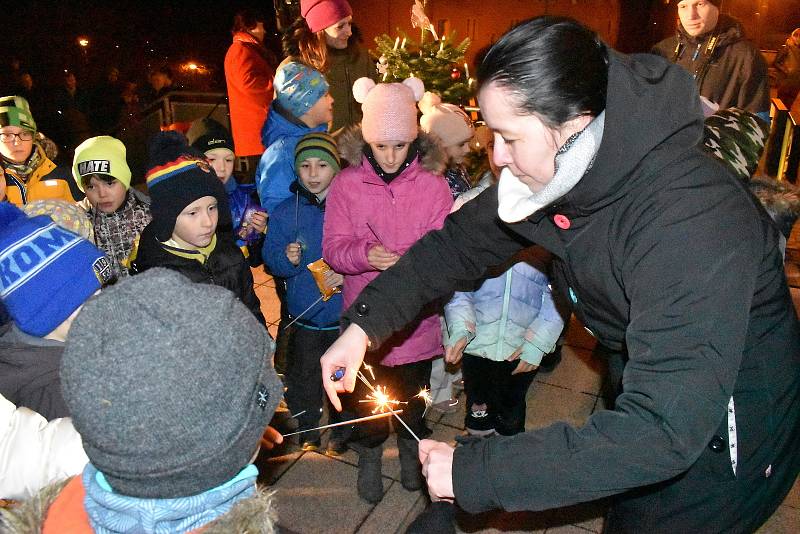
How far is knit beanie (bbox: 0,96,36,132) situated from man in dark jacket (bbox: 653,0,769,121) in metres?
5.67

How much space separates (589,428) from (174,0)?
22381 millimetres

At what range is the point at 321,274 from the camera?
3.81 meters

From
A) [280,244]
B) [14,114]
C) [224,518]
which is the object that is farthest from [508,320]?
[14,114]

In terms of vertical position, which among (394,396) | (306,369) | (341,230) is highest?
(341,230)

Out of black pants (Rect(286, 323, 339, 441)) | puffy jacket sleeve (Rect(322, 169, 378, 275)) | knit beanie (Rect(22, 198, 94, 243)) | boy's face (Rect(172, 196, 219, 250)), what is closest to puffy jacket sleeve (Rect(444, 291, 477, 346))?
puffy jacket sleeve (Rect(322, 169, 378, 275))

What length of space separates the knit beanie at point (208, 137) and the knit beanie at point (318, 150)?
836 mm

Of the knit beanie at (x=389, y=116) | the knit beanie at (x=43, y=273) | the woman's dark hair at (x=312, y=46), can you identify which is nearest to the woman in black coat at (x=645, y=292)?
the knit beanie at (x=43, y=273)

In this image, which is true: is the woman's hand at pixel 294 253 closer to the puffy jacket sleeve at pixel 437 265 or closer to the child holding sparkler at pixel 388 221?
the child holding sparkler at pixel 388 221

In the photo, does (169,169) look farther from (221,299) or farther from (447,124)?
(221,299)

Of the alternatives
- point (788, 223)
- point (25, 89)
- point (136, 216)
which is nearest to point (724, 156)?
point (788, 223)

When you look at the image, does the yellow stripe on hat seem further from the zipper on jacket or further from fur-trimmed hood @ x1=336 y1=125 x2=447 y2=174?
the zipper on jacket

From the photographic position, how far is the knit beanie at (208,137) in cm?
459

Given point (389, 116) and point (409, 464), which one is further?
point (409, 464)

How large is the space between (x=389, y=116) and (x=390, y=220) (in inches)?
25.2
